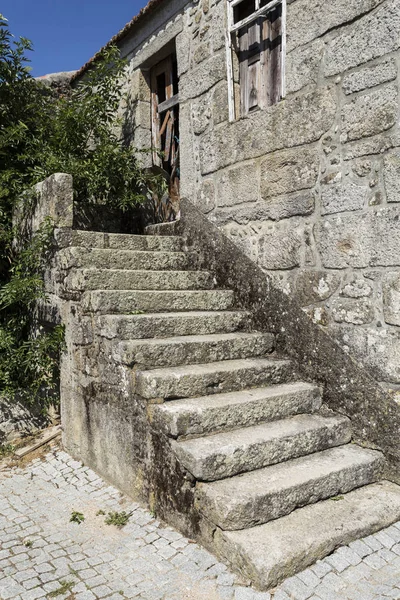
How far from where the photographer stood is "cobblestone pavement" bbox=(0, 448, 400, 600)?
2248 millimetres

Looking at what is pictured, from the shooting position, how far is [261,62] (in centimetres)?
430

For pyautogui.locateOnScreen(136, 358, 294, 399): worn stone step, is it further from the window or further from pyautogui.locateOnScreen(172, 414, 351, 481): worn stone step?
the window

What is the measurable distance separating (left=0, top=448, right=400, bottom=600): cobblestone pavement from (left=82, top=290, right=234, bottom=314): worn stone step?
4.51 ft

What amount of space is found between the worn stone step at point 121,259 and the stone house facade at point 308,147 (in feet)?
1.79

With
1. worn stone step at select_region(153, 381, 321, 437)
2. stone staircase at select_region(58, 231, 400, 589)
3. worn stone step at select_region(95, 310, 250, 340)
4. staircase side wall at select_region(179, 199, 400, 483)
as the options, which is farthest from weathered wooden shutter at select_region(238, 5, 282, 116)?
worn stone step at select_region(153, 381, 321, 437)

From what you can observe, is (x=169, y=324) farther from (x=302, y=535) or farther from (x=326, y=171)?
(x=302, y=535)

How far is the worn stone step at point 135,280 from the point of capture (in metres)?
3.86

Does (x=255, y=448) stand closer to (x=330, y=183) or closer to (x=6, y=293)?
(x=330, y=183)

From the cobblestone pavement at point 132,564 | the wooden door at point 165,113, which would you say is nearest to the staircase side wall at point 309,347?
the cobblestone pavement at point 132,564

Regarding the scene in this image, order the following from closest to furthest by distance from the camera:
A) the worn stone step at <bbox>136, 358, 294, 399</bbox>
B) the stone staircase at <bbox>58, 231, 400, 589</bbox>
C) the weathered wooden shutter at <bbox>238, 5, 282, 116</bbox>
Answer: the stone staircase at <bbox>58, 231, 400, 589</bbox> < the worn stone step at <bbox>136, 358, 294, 399</bbox> < the weathered wooden shutter at <bbox>238, 5, 282, 116</bbox>

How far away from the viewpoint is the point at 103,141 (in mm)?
5684

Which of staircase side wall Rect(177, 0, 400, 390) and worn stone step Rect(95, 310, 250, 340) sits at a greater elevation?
staircase side wall Rect(177, 0, 400, 390)

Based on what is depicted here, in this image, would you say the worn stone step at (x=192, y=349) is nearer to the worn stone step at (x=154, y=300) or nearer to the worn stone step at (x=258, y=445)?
the worn stone step at (x=154, y=300)

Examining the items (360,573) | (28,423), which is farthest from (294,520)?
(28,423)
